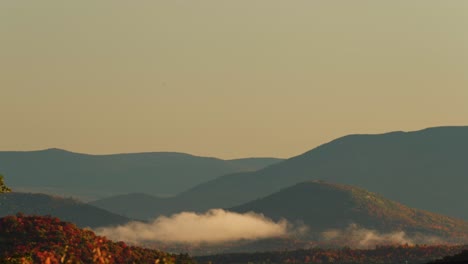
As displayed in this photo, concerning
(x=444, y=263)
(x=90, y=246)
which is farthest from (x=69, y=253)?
(x=444, y=263)

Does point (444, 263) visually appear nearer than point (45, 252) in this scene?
Yes

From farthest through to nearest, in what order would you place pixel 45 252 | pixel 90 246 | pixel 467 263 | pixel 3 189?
pixel 90 246 → pixel 45 252 → pixel 3 189 → pixel 467 263

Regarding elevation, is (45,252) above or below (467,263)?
above

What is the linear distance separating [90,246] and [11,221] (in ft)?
42.0

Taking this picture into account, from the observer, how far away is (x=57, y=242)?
179 meters

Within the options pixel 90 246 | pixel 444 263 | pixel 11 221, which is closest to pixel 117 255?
pixel 90 246

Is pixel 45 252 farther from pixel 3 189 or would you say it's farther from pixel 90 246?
pixel 3 189

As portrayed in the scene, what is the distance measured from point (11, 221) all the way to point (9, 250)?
14.3 m

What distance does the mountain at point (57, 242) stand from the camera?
564 feet

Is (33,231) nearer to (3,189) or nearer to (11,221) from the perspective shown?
(11,221)

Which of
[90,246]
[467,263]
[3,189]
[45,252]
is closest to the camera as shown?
[467,263]

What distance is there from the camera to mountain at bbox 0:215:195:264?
172 meters

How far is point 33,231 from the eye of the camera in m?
182

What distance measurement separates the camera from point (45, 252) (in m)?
165
